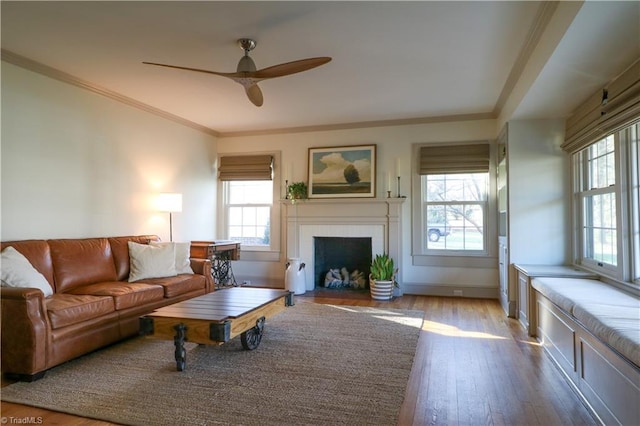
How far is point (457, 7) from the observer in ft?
8.79

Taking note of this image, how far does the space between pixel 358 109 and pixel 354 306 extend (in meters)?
2.66

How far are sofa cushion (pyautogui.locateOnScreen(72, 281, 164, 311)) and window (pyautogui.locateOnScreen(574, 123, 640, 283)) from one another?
4095mm

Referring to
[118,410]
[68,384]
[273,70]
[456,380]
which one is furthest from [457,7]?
[68,384]

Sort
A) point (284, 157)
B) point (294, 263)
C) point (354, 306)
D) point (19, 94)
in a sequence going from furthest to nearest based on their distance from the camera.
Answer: point (284, 157) < point (294, 263) < point (354, 306) < point (19, 94)

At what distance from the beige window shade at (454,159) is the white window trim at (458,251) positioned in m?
0.10

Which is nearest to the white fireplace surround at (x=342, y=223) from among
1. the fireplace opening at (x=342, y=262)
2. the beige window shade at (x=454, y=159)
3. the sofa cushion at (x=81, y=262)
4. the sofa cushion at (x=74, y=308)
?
the fireplace opening at (x=342, y=262)

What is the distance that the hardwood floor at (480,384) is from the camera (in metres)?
2.14

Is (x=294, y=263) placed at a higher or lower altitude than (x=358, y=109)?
lower

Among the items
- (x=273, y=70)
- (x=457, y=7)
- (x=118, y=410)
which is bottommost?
(x=118, y=410)

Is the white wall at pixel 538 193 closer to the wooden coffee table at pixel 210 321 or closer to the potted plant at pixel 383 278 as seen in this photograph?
the potted plant at pixel 383 278

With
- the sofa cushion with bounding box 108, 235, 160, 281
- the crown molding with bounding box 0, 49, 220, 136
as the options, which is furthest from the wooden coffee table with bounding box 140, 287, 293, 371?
the crown molding with bounding box 0, 49, 220, 136

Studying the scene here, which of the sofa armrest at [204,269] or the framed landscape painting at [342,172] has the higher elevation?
the framed landscape painting at [342,172]

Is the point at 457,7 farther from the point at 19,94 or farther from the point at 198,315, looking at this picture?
the point at 19,94

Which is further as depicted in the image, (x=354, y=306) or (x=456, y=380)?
(x=354, y=306)
